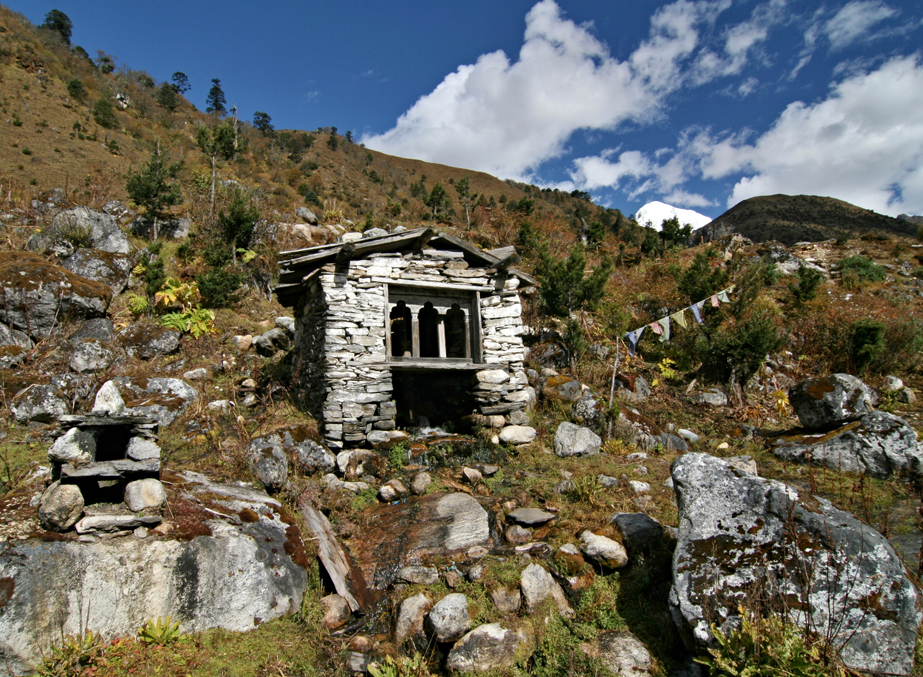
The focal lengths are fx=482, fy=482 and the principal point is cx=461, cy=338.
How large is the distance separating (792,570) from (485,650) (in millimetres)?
2493

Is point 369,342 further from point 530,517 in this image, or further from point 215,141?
point 215,141

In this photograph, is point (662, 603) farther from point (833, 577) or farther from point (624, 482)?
point (624, 482)

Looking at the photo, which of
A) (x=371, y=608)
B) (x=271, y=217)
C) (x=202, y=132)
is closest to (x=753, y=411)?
(x=371, y=608)

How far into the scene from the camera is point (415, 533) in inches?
232

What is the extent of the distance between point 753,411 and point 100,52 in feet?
170

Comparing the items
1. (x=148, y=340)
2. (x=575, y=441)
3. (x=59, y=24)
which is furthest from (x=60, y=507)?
(x=59, y=24)

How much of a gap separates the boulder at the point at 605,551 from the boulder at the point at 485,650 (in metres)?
1.30

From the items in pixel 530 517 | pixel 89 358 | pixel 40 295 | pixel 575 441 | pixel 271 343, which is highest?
pixel 40 295

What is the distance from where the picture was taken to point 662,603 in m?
4.45

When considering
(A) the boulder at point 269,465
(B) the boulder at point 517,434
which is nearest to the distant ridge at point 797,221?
(B) the boulder at point 517,434

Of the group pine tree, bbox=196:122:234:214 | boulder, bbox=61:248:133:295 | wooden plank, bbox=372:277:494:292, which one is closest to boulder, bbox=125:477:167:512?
wooden plank, bbox=372:277:494:292

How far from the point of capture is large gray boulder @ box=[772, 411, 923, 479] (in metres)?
7.50

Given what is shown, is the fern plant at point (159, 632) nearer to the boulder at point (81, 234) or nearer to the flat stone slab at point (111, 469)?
the flat stone slab at point (111, 469)

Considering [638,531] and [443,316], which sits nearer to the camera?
[638,531]
